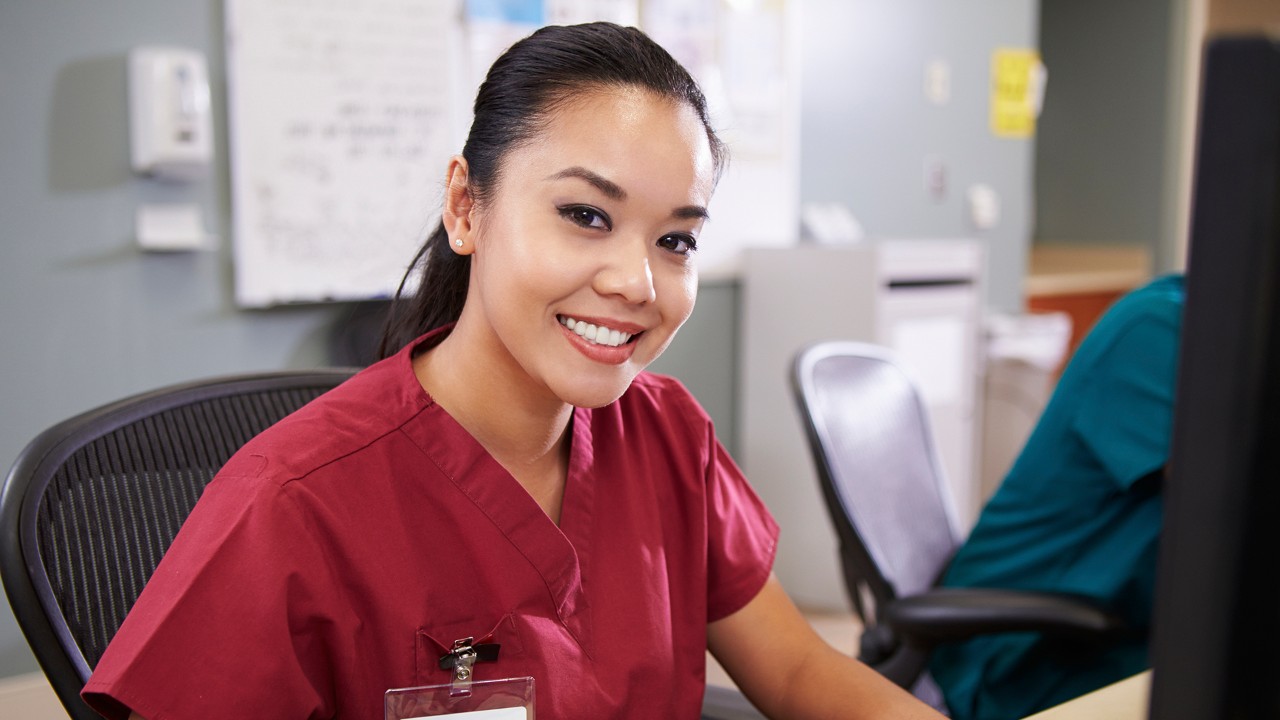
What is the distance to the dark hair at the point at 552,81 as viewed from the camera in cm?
90

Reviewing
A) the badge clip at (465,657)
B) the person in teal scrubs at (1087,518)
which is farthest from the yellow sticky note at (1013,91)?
the badge clip at (465,657)

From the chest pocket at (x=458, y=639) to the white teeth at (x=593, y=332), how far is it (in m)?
0.23

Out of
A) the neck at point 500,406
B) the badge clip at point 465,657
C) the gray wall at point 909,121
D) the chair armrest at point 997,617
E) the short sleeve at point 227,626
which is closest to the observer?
the short sleeve at point 227,626

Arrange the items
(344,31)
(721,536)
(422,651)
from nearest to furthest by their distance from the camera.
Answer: (422,651) → (721,536) → (344,31)

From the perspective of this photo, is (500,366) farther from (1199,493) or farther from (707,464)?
(1199,493)

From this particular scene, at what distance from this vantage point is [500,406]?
960mm

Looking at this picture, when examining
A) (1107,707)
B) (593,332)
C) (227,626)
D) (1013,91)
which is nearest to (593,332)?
(593,332)

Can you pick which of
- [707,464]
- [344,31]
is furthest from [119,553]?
[344,31]

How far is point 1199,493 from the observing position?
0.38 m

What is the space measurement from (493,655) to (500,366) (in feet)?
0.81

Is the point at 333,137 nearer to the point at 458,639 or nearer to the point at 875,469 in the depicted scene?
the point at 875,469

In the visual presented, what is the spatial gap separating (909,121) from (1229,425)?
11.3 ft

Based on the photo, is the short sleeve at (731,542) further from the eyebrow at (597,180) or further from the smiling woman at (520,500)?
the eyebrow at (597,180)

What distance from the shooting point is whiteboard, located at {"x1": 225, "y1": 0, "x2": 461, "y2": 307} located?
212 centimetres
